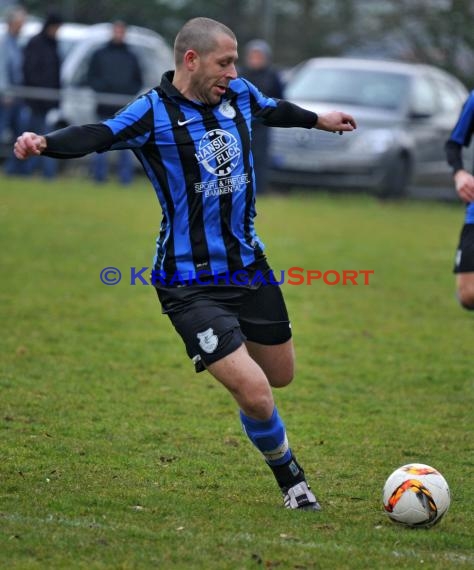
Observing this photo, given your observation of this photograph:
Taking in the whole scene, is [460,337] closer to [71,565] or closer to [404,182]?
[71,565]

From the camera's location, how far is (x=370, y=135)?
18.6m

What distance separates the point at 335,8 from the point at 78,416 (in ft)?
74.6

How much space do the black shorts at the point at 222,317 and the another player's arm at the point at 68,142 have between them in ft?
2.35

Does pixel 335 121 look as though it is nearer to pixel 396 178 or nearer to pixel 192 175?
pixel 192 175

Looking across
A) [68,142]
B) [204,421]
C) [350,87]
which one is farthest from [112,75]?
[68,142]

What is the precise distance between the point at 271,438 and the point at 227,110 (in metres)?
1.47

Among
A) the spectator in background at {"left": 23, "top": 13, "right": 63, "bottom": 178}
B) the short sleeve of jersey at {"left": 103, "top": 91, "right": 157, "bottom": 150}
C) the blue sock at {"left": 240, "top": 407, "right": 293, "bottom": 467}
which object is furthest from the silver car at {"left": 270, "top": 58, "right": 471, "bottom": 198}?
the blue sock at {"left": 240, "top": 407, "right": 293, "bottom": 467}

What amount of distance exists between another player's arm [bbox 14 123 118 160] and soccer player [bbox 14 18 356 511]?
0.04 ft

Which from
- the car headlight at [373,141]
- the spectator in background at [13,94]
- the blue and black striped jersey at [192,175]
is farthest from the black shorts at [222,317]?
the spectator in background at [13,94]

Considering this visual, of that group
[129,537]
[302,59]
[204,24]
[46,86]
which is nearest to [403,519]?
[129,537]

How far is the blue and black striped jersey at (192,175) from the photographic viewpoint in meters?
5.37

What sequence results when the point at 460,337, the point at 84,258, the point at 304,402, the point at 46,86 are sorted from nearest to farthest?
the point at 304,402 → the point at 460,337 → the point at 84,258 → the point at 46,86

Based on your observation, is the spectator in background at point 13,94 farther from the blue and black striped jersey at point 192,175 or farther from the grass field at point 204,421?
the blue and black striped jersey at point 192,175

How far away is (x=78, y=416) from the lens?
688 cm
